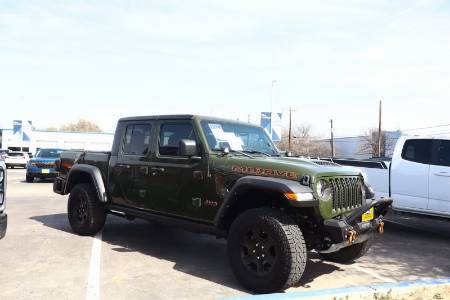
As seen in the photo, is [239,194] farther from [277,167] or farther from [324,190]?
[324,190]

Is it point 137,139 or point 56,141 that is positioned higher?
point 56,141

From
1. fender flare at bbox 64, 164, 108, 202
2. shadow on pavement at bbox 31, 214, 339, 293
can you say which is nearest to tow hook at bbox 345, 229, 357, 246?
shadow on pavement at bbox 31, 214, 339, 293

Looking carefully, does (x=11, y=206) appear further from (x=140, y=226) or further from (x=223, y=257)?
(x=223, y=257)

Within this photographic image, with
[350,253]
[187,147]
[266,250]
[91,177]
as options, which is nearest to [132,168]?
[91,177]

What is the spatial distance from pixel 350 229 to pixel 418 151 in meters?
4.35

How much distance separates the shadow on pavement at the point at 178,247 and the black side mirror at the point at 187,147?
1.44m

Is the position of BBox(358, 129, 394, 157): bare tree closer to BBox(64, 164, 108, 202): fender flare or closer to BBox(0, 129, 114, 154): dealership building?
BBox(0, 129, 114, 154): dealership building

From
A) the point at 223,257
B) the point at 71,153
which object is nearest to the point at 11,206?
the point at 71,153

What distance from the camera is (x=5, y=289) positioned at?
14.9ft

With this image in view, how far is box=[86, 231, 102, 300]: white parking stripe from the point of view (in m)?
4.43

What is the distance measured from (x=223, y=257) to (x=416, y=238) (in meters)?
4.00

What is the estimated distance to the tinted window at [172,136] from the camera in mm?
5848

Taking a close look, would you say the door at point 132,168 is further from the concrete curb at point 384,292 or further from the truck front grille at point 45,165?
the truck front grille at point 45,165

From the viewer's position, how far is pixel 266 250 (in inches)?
184
